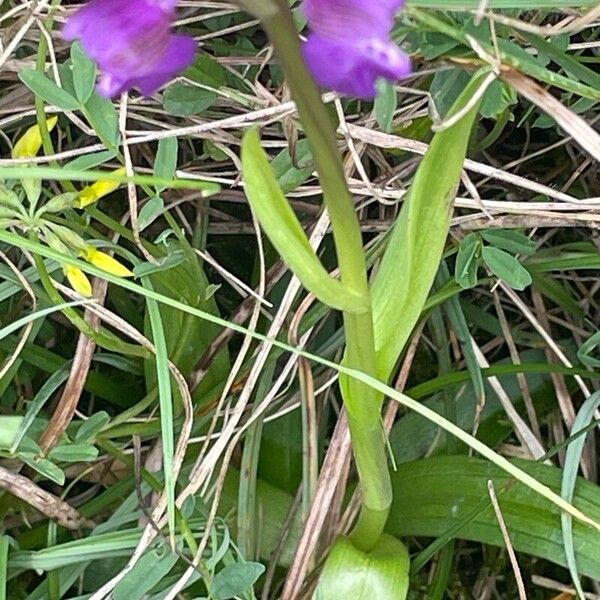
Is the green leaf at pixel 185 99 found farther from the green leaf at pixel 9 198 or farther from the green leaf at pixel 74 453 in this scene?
the green leaf at pixel 74 453

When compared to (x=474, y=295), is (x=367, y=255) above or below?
above

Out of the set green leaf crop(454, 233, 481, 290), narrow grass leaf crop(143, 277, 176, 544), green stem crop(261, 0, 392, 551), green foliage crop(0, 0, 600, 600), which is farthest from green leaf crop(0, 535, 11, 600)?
green leaf crop(454, 233, 481, 290)

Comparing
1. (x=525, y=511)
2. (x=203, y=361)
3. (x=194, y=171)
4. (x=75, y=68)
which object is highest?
(x=75, y=68)

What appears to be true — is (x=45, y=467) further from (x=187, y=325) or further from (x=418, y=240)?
(x=418, y=240)

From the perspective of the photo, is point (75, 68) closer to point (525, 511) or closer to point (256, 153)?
point (256, 153)

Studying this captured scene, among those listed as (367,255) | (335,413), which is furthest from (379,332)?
(335,413)

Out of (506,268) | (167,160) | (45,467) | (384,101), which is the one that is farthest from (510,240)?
(45,467)
